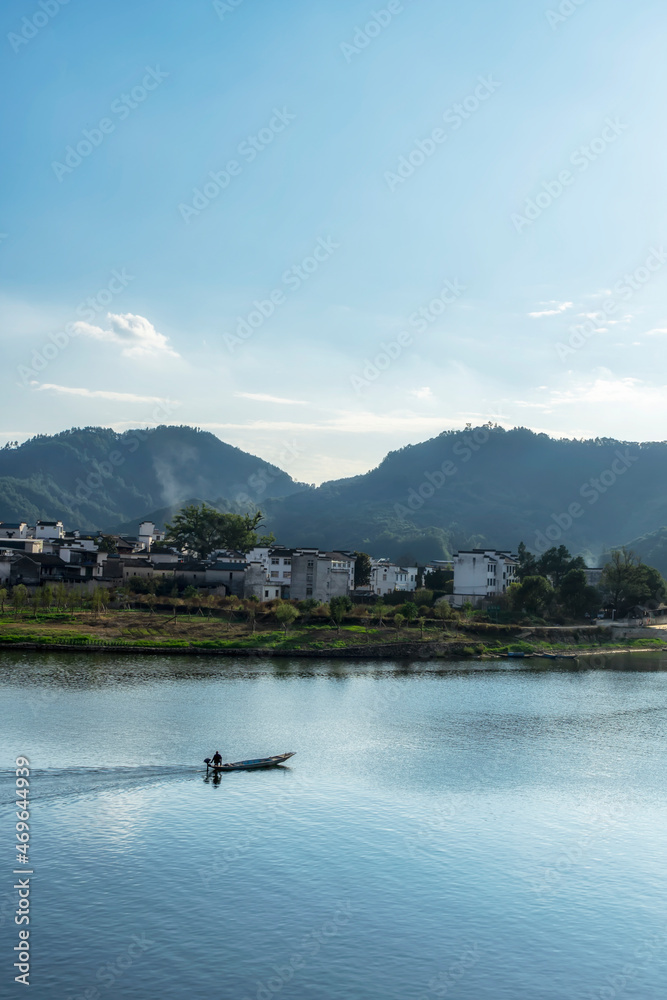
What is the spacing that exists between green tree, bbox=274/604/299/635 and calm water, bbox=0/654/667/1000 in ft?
80.9

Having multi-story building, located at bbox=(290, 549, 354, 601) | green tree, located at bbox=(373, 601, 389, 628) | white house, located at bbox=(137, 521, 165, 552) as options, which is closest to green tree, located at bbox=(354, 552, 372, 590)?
multi-story building, located at bbox=(290, 549, 354, 601)

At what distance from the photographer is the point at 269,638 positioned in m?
62.3

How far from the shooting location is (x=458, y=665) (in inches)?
2420

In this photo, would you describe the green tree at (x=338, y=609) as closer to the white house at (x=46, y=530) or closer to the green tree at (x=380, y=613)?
the green tree at (x=380, y=613)

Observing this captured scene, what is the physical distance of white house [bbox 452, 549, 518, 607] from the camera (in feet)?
297

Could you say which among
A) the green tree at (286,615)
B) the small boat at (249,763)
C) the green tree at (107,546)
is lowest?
the small boat at (249,763)

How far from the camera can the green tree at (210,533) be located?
348ft

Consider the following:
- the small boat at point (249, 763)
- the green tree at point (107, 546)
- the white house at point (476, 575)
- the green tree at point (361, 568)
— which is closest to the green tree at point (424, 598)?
the white house at point (476, 575)

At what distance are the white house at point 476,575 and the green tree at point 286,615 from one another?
26.8 m

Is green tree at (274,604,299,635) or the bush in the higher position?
the bush

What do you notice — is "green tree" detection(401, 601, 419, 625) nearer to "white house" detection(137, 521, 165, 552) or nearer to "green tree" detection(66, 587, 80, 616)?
"green tree" detection(66, 587, 80, 616)

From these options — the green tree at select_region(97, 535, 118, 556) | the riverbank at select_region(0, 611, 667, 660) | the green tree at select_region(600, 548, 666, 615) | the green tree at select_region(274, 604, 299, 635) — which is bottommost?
the riverbank at select_region(0, 611, 667, 660)

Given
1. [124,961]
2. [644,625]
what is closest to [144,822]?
A: [124,961]

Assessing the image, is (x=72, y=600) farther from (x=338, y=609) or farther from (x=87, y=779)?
(x=87, y=779)
